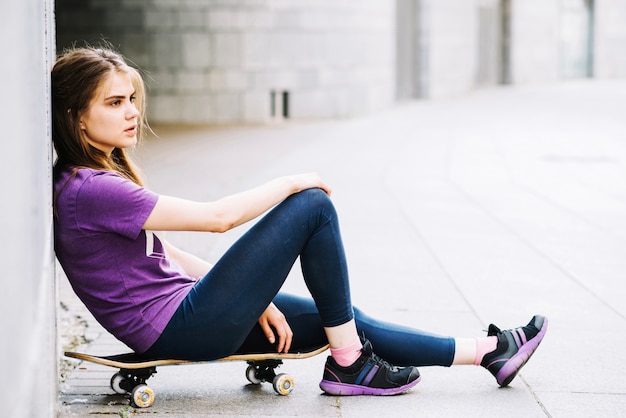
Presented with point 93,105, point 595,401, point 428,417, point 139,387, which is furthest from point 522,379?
point 93,105

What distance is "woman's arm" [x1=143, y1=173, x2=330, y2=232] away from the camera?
10.1ft

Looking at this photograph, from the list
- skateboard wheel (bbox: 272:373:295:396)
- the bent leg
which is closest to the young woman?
the bent leg

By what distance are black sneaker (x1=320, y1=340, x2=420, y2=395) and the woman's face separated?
3.43ft

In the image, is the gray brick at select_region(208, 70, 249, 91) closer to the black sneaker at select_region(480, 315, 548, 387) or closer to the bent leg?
the black sneaker at select_region(480, 315, 548, 387)

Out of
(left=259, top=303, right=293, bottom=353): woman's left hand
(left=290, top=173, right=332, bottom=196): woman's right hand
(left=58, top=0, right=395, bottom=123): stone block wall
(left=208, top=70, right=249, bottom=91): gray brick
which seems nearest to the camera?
(left=290, top=173, right=332, bottom=196): woman's right hand

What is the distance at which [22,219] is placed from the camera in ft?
6.35

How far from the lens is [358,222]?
24.2 feet

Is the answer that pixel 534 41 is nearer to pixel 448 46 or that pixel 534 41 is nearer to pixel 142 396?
pixel 448 46

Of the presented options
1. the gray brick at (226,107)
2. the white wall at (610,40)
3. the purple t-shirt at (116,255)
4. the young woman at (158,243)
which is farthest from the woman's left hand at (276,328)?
the white wall at (610,40)

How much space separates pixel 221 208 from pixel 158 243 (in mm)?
286

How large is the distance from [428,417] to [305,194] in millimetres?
836

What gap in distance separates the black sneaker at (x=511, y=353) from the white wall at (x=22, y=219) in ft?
5.54

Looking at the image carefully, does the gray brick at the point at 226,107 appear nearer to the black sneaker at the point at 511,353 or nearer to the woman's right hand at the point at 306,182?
the black sneaker at the point at 511,353

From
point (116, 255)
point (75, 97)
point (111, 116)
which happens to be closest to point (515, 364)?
point (116, 255)
